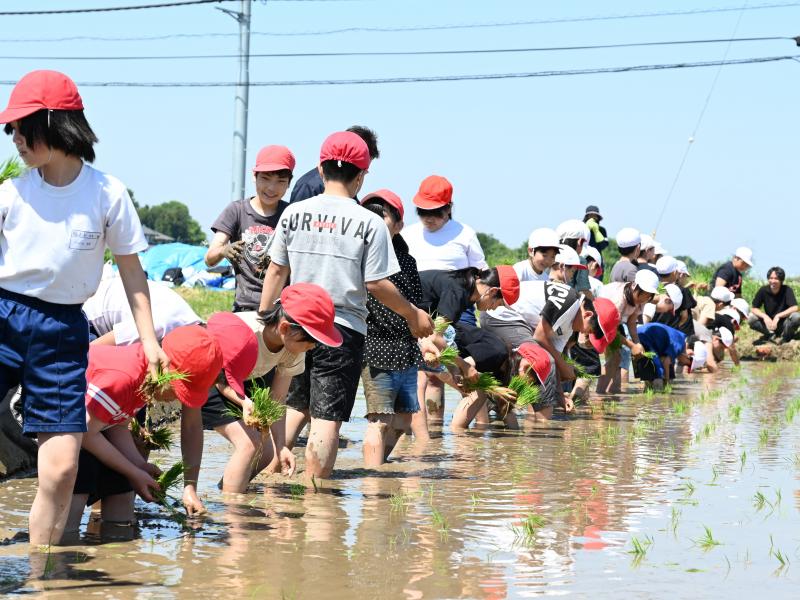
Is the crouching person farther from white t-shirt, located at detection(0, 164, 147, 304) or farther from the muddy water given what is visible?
white t-shirt, located at detection(0, 164, 147, 304)

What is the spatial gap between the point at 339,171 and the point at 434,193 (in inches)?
105

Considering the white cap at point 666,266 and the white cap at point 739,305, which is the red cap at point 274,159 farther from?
the white cap at point 739,305

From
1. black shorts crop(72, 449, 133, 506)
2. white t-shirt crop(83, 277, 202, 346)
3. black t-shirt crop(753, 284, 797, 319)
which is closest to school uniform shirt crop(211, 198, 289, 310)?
white t-shirt crop(83, 277, 202, 346)

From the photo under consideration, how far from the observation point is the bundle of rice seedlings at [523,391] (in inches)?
385

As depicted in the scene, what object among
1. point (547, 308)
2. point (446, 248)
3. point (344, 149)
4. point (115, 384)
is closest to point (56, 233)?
point (115, 384)

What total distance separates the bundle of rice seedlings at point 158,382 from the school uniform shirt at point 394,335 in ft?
7.59

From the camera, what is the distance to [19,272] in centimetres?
464

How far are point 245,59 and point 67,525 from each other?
72.4 feet

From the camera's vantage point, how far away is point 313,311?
5.92m

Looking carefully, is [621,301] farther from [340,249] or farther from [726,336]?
[340,249]

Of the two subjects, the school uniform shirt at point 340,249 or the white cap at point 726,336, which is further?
the white cap at point 726,336

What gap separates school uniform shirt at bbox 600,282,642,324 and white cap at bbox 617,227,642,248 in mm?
1976

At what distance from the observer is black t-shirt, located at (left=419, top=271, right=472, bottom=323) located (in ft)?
28.9

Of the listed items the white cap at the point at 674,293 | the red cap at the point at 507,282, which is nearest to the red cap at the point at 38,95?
the red cap at the point at 507,282
